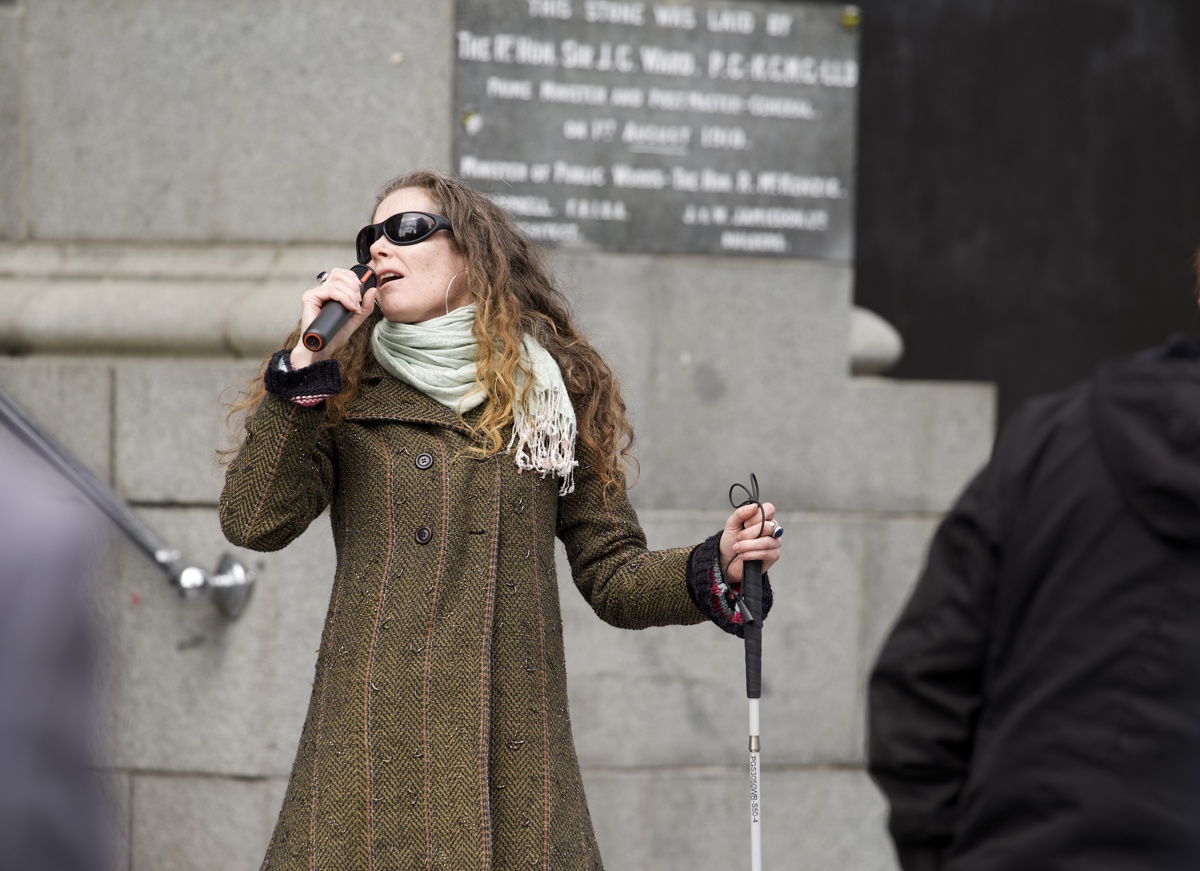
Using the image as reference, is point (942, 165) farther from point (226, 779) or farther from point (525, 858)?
point (525, 858)

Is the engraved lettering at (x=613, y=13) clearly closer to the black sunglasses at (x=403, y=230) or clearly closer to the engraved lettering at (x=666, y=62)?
the engraved lettering at (x=666, y=62)

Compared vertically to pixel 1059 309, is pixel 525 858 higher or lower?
lower

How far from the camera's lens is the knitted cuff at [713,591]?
3082 millimetres

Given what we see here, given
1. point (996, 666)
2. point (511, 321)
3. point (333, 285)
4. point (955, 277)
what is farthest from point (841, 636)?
point (996, 666)

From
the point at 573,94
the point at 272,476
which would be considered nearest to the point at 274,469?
the point at 272,476

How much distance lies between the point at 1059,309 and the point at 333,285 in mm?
3932

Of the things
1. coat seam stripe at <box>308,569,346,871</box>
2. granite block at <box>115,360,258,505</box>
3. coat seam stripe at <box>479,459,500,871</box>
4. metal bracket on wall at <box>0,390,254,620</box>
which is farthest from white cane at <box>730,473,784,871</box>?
granite block at <box>115,360,258,505</box>

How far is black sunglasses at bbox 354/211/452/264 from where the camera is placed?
10.4ft

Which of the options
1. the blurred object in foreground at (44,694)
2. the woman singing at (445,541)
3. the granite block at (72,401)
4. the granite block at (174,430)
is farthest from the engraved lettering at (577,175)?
the blurred object in foreground at (44,694)

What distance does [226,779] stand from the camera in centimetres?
A: 481

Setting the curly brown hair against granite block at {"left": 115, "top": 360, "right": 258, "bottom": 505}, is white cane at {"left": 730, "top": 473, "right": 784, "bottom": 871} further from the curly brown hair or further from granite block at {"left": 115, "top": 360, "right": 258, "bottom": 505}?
granite block at {"left": 115, "top": 360, "right": 258, "bottom": 505}

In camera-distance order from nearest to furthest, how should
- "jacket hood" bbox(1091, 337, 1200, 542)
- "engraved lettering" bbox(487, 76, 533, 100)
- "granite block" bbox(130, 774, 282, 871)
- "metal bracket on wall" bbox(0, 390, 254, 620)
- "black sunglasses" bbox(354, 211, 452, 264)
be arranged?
"jacket hood" bbox(1091, 337, 1200, 542)
"black sunglasses" bbox(354, 211, 452, 264)
"metal bracket on wall" bbox(0, 390, 254, 620)
"granite block" bbox(130, 774, 282, 871)
"engraved lettering" bbox(487, 76, 533, 100)

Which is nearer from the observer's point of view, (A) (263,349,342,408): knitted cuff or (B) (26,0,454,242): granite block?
(A) (263,349,342,408): knitted cuff

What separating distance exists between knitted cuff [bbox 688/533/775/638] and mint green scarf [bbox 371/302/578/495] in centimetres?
33
